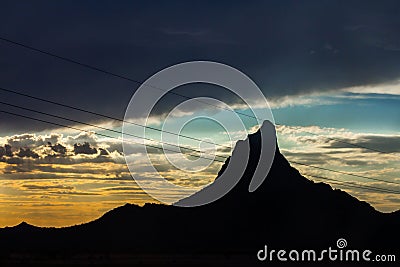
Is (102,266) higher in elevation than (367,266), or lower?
lower

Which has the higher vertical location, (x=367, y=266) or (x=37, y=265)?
(x=367, y=266)

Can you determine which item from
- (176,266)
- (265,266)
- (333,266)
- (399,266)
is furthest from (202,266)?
(399,266)

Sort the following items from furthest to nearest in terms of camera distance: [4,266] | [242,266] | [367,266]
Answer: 1. [367,266]
2. [242,266]
3. [4,266]

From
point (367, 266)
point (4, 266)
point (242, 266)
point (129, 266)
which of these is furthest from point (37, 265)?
point (367, 266)

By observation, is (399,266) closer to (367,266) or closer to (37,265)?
(367,266)

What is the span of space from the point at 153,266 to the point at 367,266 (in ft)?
238

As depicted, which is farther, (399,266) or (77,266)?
(399,266)

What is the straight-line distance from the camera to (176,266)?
15875cm

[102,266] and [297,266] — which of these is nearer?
[102,266]

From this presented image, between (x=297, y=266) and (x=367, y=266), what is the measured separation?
28.7 metres

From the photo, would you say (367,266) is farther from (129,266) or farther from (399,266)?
(129,266)

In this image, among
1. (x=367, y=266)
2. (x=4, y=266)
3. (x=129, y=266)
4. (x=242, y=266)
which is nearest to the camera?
(x=4, y=266)

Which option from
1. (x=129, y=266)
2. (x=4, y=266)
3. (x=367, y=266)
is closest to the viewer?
(x=4, y=266)

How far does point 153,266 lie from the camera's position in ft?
516
